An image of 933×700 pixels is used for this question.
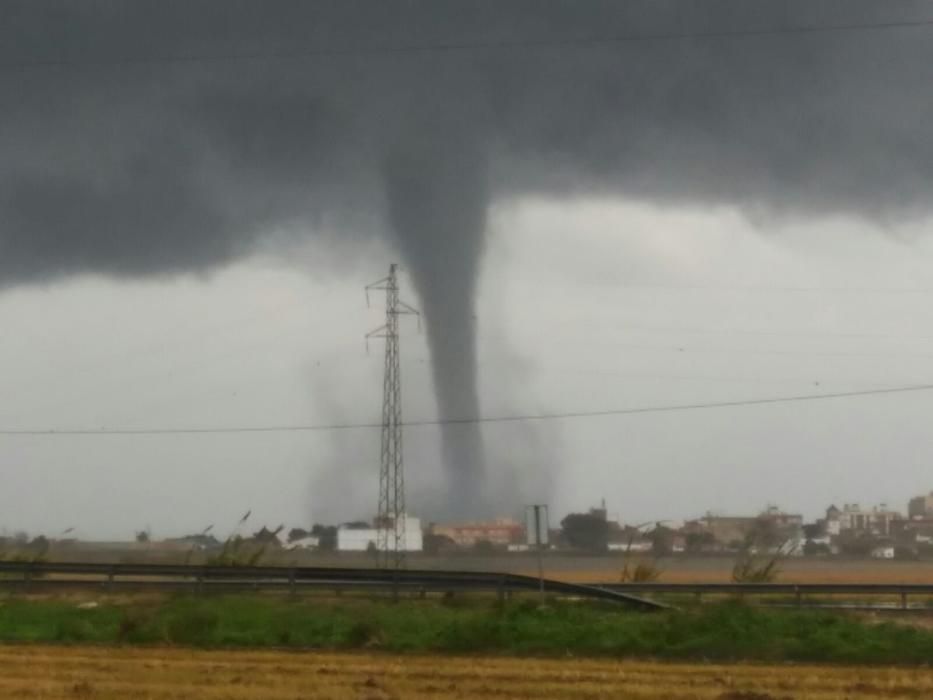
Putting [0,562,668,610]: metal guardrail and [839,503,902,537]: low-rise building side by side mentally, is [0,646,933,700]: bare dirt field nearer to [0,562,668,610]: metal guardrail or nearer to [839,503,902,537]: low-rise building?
[0,562,668,610]: metal guardrail

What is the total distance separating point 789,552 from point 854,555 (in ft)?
106

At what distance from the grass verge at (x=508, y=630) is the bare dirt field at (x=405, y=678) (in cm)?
231

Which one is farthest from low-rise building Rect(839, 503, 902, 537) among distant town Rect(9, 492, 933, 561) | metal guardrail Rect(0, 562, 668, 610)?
metal guardrail Rect(0, 562, 668, 610)

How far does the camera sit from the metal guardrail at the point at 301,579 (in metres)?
37.8

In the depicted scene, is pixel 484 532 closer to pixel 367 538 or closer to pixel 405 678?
pixel 367 538

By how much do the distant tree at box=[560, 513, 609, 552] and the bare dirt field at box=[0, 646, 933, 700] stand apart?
50.3 m

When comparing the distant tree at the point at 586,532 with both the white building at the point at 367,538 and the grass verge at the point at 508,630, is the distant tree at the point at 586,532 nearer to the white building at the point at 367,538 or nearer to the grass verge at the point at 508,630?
the white building at the point at 367,538

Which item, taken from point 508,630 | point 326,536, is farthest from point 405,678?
point 326,536

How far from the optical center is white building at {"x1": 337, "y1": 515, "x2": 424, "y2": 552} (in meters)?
70.2

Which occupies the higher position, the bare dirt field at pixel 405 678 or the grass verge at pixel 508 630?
the grass verge at pixel 508 630

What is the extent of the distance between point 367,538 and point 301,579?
3563 centimetres

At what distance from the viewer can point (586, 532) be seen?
249 feet

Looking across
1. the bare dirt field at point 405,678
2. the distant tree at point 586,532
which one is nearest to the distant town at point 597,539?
the distant tree at point 586,532

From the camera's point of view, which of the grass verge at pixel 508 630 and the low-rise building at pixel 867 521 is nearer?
the grass verge at pixel 508 630
